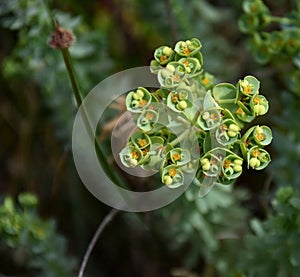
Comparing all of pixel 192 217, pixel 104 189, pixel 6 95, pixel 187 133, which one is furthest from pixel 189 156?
pixel 6 95

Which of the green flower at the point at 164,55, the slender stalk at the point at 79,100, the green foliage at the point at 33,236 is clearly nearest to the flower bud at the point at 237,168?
the green flower at the point at 164,55

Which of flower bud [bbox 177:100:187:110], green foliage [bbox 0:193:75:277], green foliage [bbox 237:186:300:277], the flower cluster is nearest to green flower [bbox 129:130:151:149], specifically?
the flower cluster

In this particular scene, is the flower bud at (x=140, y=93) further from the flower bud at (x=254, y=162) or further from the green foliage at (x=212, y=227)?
the green foliage at (x=212, y=227)

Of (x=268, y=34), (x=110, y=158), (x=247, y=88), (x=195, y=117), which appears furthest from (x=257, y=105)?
(x=110, y=158)

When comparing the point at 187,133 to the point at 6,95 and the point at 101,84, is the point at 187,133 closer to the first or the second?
the point at 101,84

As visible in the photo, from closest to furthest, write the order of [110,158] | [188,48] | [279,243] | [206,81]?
[188,48] < [206,81] < [279,243] < [110,158]

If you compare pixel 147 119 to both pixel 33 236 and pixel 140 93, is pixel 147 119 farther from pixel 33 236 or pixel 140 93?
pixel 33 236
